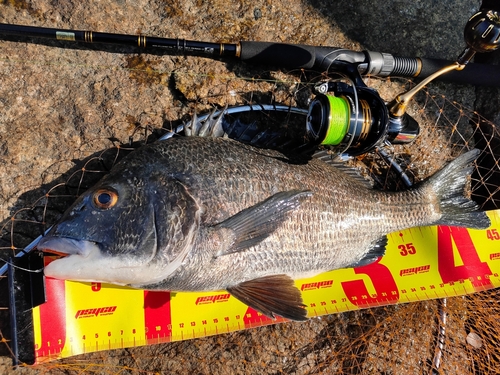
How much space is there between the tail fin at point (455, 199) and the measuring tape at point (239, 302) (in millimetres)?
269

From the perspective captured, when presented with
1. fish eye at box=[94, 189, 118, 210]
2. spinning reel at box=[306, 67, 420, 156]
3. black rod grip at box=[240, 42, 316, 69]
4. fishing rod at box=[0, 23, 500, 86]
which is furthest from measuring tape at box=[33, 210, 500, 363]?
black rod grip at box=[240, 42, 316, 69]

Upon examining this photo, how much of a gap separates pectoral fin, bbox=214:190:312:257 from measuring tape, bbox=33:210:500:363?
0.68 metres

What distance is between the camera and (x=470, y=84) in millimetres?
2834

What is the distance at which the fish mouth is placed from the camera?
169 centimetres

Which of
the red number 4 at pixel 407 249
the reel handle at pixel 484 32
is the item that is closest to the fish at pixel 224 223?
the red number 4 at pixel 407 249

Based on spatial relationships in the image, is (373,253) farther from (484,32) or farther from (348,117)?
(484,32)

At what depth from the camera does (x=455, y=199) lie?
2.54 m

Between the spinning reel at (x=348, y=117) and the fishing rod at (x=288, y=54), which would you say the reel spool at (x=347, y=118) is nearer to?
the spinning reel at (x=348, y=117)

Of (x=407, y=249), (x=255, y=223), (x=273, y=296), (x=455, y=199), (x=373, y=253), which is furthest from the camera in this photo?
(x=407, y=249)

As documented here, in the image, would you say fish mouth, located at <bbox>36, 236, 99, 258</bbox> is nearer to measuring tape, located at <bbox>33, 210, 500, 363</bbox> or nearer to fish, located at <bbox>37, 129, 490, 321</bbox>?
fish, located at <bbox>37, 129, 490, 321</bbox>

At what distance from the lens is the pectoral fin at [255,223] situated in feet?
6.22

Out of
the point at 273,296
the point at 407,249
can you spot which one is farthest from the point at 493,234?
the point at 273,296

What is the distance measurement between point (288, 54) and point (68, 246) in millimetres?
1792

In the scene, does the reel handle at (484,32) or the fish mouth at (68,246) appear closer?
the fish mouth at (68,246)
